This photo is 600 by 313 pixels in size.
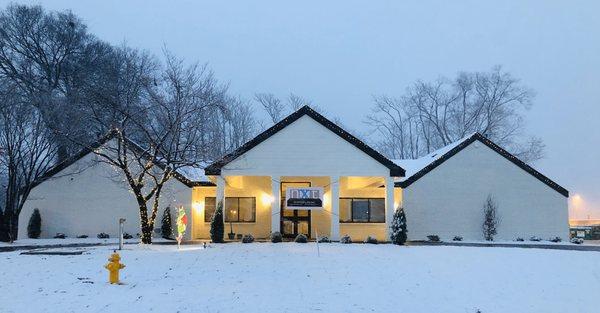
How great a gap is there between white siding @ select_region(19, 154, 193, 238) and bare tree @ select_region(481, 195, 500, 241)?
16409 mm

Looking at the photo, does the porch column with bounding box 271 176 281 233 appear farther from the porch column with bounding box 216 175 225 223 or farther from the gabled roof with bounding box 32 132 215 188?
the gabled roof with bounding box 32 132 215 188

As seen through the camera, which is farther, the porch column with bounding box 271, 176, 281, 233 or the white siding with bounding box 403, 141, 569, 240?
the white siding with bounding box 403, 141, 569, 240

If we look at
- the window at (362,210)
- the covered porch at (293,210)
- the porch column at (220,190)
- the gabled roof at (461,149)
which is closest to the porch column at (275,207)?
the porch column at (220,190)

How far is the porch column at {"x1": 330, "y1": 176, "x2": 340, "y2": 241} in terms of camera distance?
2639 centimetres

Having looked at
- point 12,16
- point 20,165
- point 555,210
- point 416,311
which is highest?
point 12,16

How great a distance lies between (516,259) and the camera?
1898 cm

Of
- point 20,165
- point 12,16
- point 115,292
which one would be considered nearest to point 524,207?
point 115,292

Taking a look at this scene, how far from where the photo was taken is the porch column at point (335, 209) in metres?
26.4

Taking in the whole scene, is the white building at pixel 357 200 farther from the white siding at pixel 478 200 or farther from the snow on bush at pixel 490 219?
the snow on bush at pixel 490 219

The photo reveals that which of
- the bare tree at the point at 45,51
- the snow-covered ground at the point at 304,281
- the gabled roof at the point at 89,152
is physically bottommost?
the snow-covered ground at the point at 304,281

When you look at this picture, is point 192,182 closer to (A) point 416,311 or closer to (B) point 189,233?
(B) point 189,233

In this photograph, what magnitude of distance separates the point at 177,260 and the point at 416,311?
30.1 ft

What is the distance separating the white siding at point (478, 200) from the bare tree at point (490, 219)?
0.23 m

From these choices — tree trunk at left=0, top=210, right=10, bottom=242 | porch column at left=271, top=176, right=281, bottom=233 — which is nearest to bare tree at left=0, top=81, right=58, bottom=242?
tree trunk at left=0, top=210, right=10, bottom=242
